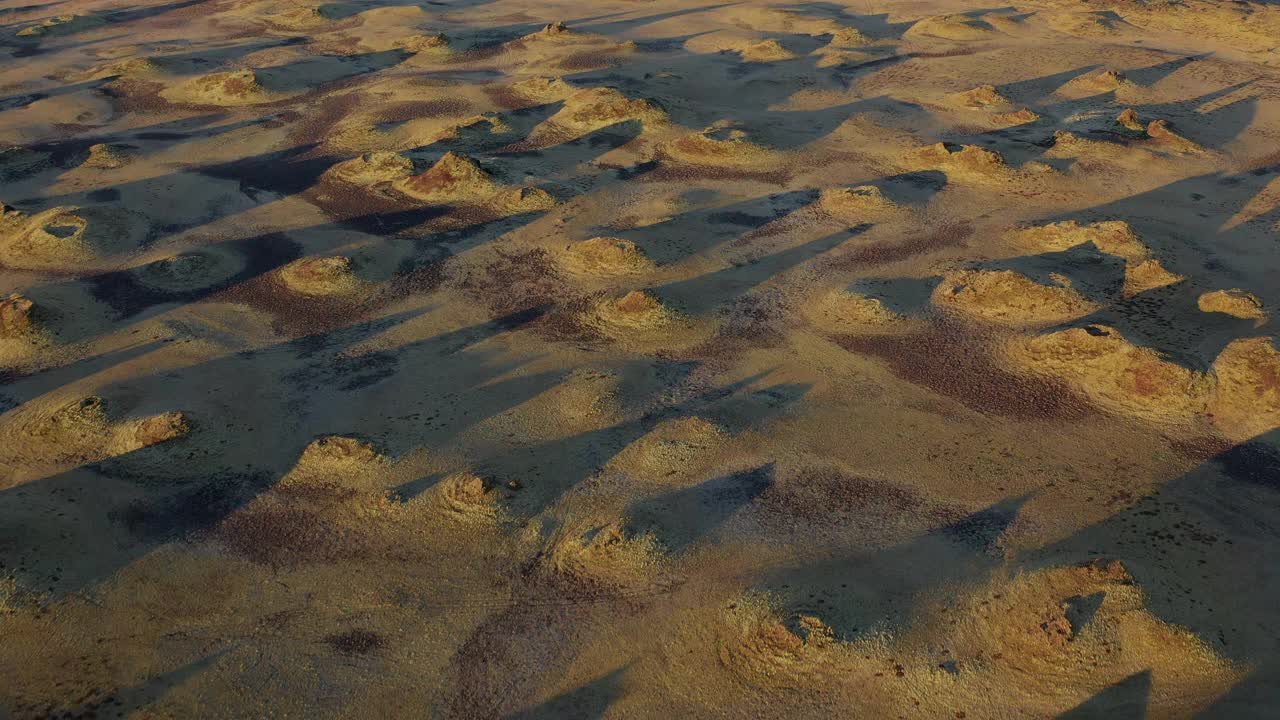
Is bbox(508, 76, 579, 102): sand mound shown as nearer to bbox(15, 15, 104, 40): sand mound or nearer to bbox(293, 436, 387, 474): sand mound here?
bbox(293, 436, 387, 474): sand mound

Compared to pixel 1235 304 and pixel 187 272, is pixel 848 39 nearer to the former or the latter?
pixel 1235 304

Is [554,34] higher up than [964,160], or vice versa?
Answer: [554,34]

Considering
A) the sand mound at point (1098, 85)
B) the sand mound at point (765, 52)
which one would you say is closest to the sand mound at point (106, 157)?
the sand mound at point (765, 52)

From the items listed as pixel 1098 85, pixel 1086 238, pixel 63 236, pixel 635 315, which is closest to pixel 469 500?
pixel 635 315

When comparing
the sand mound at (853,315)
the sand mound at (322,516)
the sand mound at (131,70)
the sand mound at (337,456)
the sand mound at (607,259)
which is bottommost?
the sand mound at (322,516)

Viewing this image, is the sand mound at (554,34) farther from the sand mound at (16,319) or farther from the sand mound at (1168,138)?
the sand mound at (16,319)

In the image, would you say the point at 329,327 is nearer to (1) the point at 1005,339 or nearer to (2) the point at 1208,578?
(1) the point at 1005,339
